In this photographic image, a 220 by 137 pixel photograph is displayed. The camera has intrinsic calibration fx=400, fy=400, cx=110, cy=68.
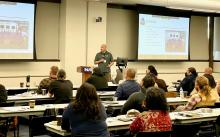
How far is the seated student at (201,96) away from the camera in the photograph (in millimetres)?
6422

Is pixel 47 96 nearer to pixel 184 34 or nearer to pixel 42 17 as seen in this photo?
pixel 42 17

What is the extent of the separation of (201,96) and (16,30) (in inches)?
253

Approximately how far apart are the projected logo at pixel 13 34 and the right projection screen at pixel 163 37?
411 cm

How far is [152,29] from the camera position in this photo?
1402 cm

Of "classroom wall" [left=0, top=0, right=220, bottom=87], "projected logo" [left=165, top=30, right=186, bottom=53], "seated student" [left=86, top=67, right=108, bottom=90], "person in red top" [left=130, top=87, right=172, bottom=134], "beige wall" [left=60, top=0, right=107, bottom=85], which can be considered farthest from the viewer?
"projected logo" [left=165, top=30, right=186, bottom=53]

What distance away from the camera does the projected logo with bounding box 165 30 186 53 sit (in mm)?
14626

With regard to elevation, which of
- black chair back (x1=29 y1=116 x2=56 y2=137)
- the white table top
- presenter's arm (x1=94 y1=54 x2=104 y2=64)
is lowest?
black chair back (x1=29 y1=116 x2=56 y2=137)

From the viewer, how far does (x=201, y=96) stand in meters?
6.47

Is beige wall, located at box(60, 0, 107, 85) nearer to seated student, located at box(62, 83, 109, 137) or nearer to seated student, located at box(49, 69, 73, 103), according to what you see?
seated student, located at box(49, 69, 73, 103)

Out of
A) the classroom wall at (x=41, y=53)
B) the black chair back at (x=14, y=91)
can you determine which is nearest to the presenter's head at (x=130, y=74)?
the black chair back at (x=14, y=91)

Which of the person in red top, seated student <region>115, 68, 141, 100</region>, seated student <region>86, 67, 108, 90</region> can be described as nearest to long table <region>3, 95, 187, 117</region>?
seated student <region>115, 68, 141, 100</region>

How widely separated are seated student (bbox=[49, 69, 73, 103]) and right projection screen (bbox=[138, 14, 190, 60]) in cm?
659

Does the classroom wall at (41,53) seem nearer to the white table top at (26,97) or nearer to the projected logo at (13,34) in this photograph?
the projected logo at (13,34)

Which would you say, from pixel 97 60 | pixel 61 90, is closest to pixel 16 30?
pixel 97 60
